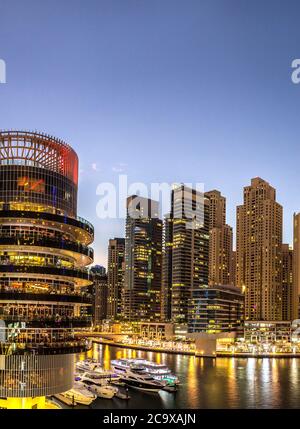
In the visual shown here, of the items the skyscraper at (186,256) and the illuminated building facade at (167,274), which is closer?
the skyscraper at (186,256)

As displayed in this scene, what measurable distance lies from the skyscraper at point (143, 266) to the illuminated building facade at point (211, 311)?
193 feet

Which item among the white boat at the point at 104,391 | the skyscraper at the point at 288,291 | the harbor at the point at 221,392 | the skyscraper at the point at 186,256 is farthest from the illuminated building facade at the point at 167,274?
the white boat at the point at 104,391

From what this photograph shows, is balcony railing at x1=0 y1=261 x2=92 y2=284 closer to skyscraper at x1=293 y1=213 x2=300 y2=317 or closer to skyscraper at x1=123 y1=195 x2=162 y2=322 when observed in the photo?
skyscraper at x1=293 y1=213 x2=300 y2=317

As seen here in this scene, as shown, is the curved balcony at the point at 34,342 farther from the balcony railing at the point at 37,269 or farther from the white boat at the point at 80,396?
the white boat at the point at 80,396

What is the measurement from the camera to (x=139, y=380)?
156 feet

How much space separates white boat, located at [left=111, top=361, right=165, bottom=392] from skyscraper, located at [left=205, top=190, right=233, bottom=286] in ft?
360

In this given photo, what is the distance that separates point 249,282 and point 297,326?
31.4 meters

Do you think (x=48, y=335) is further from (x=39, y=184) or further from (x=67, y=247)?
(x=39, y=184)

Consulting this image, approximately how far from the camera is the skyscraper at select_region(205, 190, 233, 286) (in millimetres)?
166625

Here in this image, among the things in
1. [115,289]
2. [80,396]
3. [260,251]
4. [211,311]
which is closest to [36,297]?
[80,396]

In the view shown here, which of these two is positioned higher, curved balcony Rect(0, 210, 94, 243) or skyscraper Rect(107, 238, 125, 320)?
curved balcony Rect(0, 210, 94, 243)

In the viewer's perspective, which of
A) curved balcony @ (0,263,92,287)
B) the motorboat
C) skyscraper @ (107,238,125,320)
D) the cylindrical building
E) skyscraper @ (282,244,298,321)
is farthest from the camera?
skyscraper @ (107,238,125,320)

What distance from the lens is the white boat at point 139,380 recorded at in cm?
4672

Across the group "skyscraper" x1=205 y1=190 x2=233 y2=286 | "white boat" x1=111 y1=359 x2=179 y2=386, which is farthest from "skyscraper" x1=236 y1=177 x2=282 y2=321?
"white boat" x1=111 y1=359 x2=179 y2=386
